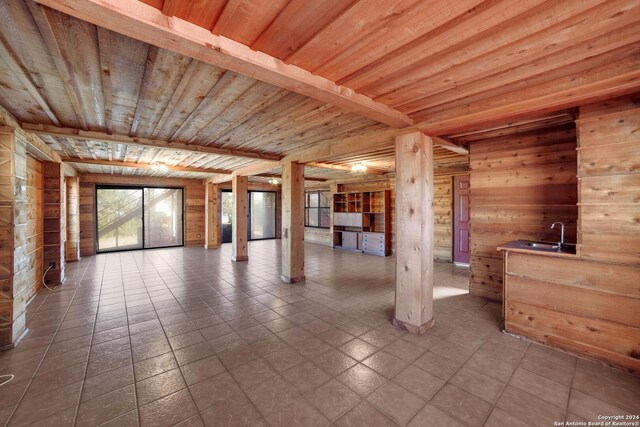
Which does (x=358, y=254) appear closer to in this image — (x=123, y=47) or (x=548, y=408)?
(x=548, y=408)

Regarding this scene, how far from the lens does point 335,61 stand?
177 centimetres

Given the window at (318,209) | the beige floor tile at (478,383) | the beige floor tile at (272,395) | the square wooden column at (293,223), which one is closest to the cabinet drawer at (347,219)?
the window at (318,209)

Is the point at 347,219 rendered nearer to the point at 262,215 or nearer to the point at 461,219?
the point at 461,219

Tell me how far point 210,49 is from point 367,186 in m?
7.69

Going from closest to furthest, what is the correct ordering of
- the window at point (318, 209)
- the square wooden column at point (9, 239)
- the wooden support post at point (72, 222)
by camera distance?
1. the square wooden column at point (9, 239)
2. the wooden support post at point (72, 222)
3. the window at point (318, 209)

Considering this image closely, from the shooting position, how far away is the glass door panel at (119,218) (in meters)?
8.40

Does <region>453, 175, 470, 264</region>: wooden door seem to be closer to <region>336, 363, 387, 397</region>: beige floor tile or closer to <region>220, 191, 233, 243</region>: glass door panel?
<region>336, 363, 387, 397</region>: beige floor tile

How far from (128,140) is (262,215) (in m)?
7.82

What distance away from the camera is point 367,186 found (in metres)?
8.80

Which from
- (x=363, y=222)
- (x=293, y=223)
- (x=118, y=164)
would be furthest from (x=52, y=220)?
(x=363, y=222)


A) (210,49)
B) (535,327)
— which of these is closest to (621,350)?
(535,327)

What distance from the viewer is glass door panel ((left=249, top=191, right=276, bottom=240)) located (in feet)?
36.6

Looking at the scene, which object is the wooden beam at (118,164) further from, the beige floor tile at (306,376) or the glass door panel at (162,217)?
the beige floor tile at (306,376)

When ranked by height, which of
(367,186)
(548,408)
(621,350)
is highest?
(367,186)
